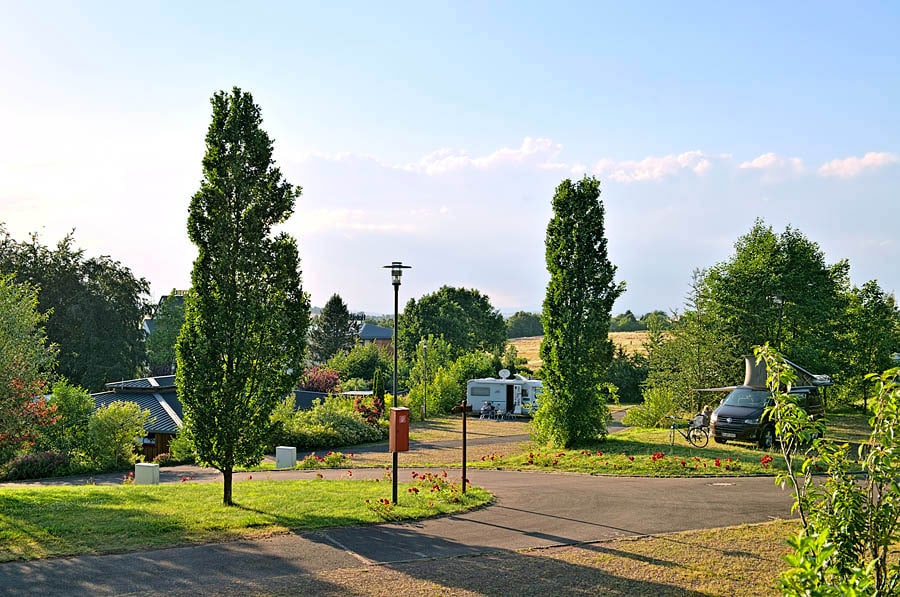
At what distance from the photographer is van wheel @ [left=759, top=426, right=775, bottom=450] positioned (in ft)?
63.1

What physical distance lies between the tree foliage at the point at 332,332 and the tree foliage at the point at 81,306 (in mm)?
32203

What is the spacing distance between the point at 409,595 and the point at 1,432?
423 inches

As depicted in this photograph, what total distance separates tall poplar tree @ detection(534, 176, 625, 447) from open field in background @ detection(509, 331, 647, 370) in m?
45.4

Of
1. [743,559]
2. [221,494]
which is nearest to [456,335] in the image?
[221,494]

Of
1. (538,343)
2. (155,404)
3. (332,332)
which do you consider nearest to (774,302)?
(155,404)

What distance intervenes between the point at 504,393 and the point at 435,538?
3084 cm

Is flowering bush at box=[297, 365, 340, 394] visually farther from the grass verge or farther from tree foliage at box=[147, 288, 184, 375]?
the grass verge

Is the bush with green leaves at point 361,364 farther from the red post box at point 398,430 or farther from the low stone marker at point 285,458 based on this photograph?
the red post box at point 398,430

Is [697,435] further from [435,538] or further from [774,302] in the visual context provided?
[435,538]

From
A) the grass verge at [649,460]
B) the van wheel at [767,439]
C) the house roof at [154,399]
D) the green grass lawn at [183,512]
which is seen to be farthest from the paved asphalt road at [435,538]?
the house roof at [154,399]

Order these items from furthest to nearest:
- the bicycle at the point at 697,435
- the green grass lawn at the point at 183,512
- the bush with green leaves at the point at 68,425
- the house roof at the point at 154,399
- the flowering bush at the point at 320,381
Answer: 1. the flowering bush at the point at 320,381
2. the house roof at the point at 154,399
3. the bush with green leaves at the point at 68,425
4. the bicycle at the point at 697,435
5. the green grass lawn at the point at 183,512

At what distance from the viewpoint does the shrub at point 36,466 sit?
69.7 ft

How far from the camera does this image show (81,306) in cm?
4722

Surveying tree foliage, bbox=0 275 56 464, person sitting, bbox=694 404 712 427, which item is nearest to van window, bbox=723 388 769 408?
A: person sitting, bbox=694 404 712 427
